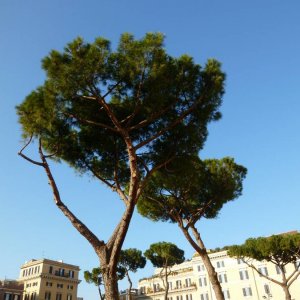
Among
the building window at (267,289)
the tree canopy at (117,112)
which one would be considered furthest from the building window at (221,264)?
the tree canopy at (117,112)

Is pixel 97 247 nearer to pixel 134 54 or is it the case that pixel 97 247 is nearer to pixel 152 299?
pixel 134 54

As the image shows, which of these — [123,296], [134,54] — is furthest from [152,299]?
[134,54]

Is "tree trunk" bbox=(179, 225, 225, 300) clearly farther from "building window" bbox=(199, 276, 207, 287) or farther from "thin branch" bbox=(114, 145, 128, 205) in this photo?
"building window" bbox=(199, 276, 207, 287)

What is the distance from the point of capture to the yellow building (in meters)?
57.7

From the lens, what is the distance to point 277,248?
31078 millimetres

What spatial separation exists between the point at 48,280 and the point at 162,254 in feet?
84.0

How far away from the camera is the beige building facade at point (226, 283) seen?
48219 mm

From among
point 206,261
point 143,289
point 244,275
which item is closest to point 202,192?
point 206,261

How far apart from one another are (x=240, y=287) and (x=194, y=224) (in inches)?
1383

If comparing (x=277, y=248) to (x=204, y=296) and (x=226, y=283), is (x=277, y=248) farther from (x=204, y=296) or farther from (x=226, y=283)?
(x=204, y=296)

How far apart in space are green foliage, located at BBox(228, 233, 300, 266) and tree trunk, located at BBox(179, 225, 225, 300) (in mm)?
13722

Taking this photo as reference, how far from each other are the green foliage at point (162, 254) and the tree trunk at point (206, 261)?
24.7 metres

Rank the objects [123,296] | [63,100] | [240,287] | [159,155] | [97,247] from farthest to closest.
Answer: [123,296] < [240,287] < [159,155] < [63,100] < [97,247]

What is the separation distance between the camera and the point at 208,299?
5272 cm
